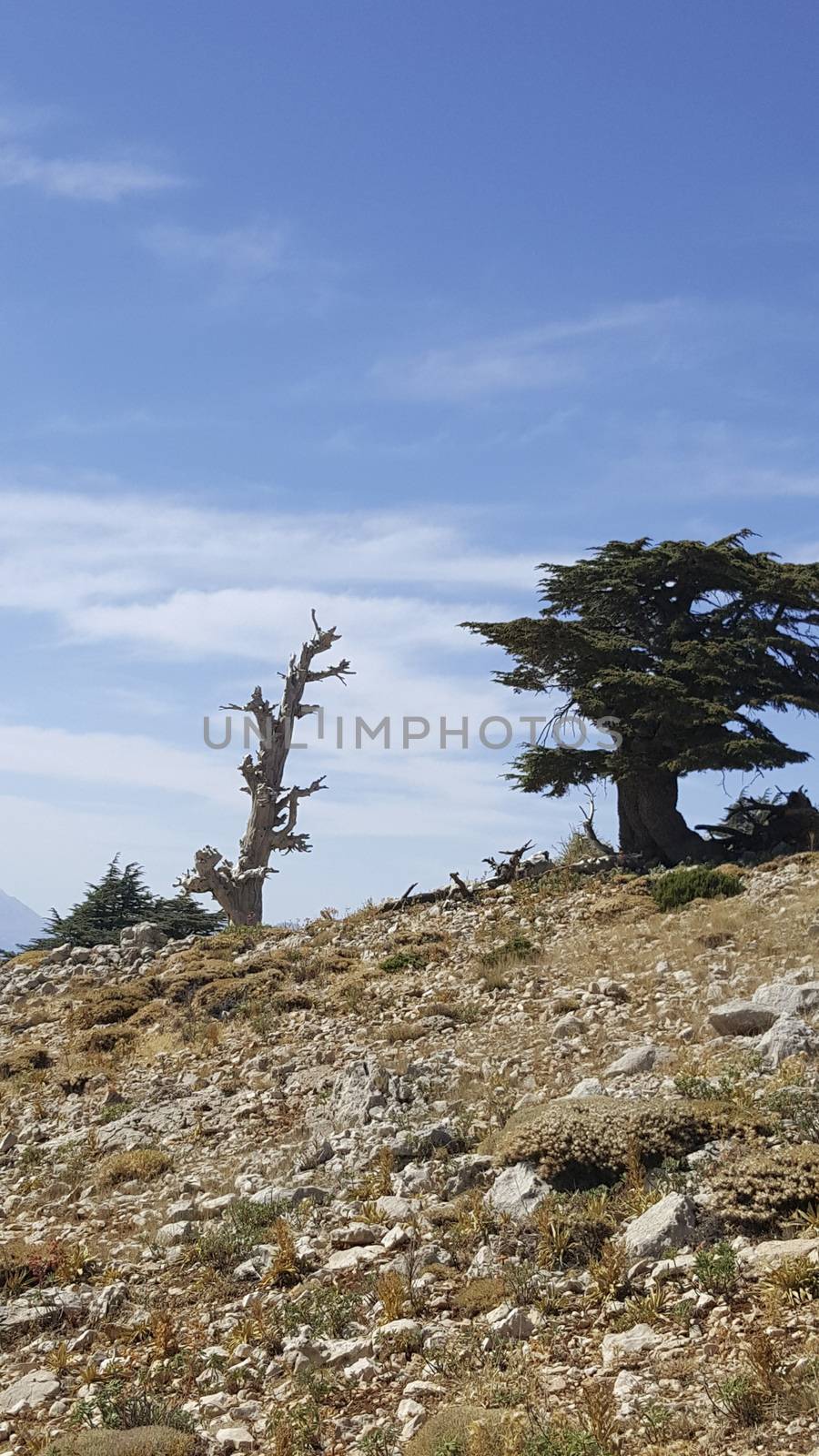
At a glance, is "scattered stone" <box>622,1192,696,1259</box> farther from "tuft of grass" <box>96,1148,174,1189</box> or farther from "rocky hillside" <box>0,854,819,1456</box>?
"tuft of grass" <box>96,1148,174,1189</box>

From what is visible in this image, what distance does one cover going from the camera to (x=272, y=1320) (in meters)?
8.30

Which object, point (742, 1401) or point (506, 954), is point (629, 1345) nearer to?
point (742, 1401)

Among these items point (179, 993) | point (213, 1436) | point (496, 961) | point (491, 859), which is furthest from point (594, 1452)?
point (491, 859)

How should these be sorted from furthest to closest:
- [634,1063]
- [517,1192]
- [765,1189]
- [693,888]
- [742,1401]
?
1. [693,888]
2. [634,1063]
3. [517,1192]
4. [765,1189]
5. [742,1401]

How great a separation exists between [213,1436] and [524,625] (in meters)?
20.1

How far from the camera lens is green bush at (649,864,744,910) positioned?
20.3 meters

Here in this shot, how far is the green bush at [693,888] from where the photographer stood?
66.6ft

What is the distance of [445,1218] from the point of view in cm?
944

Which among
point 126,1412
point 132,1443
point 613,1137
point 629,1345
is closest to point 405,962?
point 613,1137

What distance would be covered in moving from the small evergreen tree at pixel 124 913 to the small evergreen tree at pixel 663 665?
52.6 ft

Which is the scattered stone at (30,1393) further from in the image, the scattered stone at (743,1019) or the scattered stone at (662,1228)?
the scattered stone at (743,1019)

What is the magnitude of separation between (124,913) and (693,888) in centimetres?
2250

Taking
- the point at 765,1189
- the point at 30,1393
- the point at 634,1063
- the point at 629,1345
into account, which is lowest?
the point at 30,1393

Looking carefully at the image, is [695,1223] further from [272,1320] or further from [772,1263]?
[272,1320]
